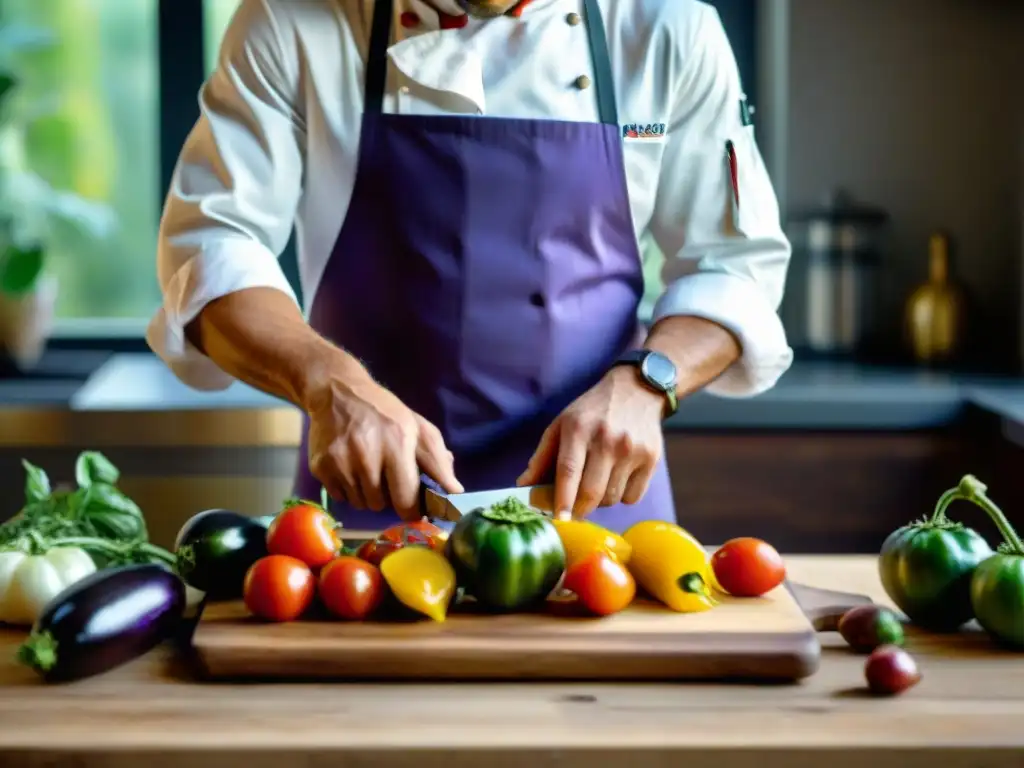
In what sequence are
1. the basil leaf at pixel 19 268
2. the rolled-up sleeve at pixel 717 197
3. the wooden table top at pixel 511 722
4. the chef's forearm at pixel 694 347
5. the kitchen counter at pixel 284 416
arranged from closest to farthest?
the wooden table top at pixel 511 722 < the chef's forearm at pixel 694 347 < the rolled-up sleeve at pixel 717 197 < the kitchen counter at pixel 284 416 < the basil leaf at pixel 19 268

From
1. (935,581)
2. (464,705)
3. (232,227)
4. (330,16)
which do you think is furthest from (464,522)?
(330,16)

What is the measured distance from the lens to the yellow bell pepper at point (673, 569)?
44.5 inches

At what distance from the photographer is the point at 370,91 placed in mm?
1510

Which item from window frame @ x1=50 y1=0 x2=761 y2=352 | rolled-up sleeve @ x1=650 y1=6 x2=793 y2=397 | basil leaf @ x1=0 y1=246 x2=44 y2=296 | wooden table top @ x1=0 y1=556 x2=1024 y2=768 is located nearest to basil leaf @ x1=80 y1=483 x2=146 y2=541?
wooden table top @ x1=0 y1=556 x2=1024 y2=768

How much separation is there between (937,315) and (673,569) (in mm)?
1784

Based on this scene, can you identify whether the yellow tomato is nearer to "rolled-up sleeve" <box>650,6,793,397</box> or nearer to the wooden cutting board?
the wooden cutting board

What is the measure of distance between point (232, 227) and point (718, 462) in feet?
3.69

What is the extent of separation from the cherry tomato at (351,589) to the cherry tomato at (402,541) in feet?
0.16

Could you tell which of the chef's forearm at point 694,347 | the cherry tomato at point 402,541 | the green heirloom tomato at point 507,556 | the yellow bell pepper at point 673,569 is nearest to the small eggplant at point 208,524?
the cherry tomato at point 402,541

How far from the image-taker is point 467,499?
1.26 meters

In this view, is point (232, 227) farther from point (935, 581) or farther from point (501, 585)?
point (935, 581)

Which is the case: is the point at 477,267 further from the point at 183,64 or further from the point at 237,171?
the point at 183,64

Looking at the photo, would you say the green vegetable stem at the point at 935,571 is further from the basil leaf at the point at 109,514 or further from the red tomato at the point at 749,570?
the basil leaf at the point at 109,514

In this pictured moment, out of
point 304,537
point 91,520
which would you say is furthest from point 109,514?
point 304,537
